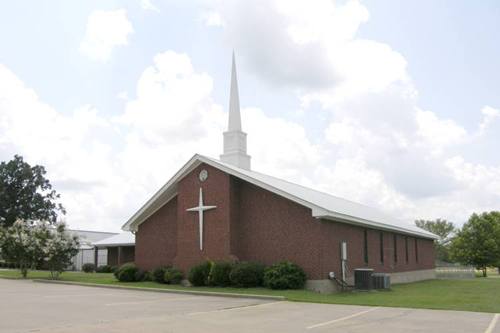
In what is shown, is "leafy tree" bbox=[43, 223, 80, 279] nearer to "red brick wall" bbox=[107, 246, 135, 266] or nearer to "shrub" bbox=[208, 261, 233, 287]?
"red brick wall" bbox=[107, 246, 135, 266]

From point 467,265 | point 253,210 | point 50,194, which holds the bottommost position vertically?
point 467,265

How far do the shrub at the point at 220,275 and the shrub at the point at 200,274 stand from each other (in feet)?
1.80

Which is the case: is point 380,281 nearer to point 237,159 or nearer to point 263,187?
point 263,187

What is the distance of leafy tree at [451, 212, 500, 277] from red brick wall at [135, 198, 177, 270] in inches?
1391

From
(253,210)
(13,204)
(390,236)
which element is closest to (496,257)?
(390,236)

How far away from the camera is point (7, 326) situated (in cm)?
1226

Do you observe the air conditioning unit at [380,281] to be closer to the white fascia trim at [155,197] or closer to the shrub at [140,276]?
the white fascia trim at [155,197]

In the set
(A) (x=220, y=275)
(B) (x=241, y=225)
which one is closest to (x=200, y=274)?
(A) (x=220, y=275)

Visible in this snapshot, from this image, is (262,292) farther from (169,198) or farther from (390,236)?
(390,236)

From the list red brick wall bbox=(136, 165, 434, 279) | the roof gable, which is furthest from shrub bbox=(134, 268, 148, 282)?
the roof gable

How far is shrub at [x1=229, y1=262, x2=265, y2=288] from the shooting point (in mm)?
24203

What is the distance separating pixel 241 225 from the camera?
26859mm

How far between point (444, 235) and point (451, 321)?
8418cm

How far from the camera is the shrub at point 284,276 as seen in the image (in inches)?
917
